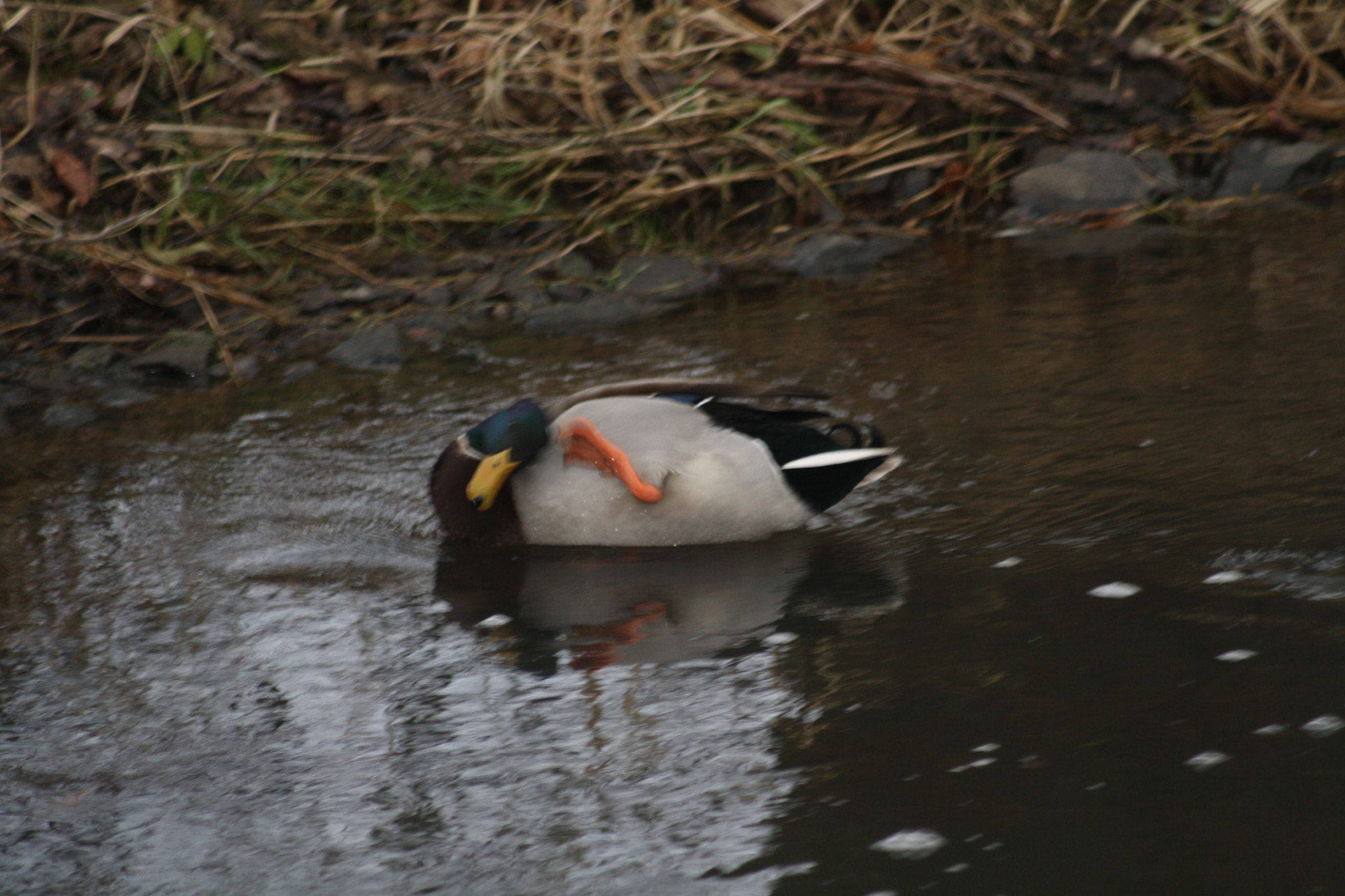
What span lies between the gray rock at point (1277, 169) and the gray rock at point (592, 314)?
2.33m

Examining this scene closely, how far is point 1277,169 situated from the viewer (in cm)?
546

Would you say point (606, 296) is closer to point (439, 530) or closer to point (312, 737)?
point (439, 530)

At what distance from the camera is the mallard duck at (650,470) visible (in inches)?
113

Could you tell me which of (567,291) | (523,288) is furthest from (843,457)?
(523,288)

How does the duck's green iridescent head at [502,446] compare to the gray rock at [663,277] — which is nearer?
the duck's green iridescent head at [502,446]

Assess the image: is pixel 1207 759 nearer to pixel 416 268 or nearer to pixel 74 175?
pixel 416 268

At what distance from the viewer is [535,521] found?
9.80 feet

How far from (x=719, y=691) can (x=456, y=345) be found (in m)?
2.73

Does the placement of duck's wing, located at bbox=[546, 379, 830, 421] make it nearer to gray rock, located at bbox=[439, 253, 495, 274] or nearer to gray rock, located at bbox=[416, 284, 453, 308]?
gray rock, located at bbox=[416, 284, 453, 308]

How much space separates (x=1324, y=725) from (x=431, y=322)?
→ 360 cm

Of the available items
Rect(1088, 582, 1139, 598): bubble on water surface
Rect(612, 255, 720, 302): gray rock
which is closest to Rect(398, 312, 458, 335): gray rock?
Rect(612, 255, 720, 302): gray rock

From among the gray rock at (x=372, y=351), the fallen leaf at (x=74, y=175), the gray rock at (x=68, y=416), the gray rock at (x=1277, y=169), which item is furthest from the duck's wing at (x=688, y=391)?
the fallen leaf at (x=74, y=175)

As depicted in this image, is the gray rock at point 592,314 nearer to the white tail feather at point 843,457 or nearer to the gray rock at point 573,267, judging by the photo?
the gray rock at point 573,267

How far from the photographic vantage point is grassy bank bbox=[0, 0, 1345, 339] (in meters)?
5.59
